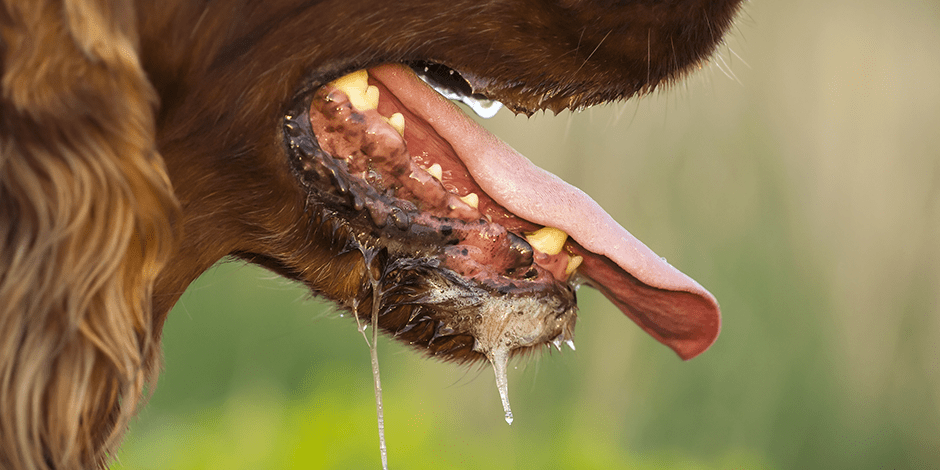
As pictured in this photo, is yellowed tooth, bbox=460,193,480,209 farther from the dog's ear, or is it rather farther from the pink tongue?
the dog's ear

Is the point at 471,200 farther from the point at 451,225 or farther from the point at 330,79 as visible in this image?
the point at 330,79

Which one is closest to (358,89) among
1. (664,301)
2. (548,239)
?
(548,239)

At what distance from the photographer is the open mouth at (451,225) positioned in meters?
1.15

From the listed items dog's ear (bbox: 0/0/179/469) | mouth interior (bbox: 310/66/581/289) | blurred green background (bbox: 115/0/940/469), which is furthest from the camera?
blurred green background (bbox: 115/0/940/469)

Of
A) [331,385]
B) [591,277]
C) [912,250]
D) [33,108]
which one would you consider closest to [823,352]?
[912,250]

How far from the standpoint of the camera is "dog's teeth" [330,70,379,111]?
1.15 metres

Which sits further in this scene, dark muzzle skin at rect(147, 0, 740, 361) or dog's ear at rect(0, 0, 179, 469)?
dark muzzle skin at rect(147, 0, 740, 361)

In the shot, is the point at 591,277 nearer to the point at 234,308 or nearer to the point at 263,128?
the point at 263,128

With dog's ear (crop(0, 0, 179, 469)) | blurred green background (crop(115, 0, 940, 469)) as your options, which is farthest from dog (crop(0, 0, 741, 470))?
blurred green background (crop(115, 0, 940, 469))

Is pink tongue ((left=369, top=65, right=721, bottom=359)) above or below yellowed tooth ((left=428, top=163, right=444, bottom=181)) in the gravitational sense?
above

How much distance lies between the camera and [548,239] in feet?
4.29

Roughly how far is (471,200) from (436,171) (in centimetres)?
8

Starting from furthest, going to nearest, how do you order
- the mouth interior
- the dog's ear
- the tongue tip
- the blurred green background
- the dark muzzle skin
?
the blurred green background, the tongue tip, the mouth interior, the dark muzzle skin, the dog's ear

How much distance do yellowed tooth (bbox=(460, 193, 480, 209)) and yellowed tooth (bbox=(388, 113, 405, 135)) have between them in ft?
0.48
